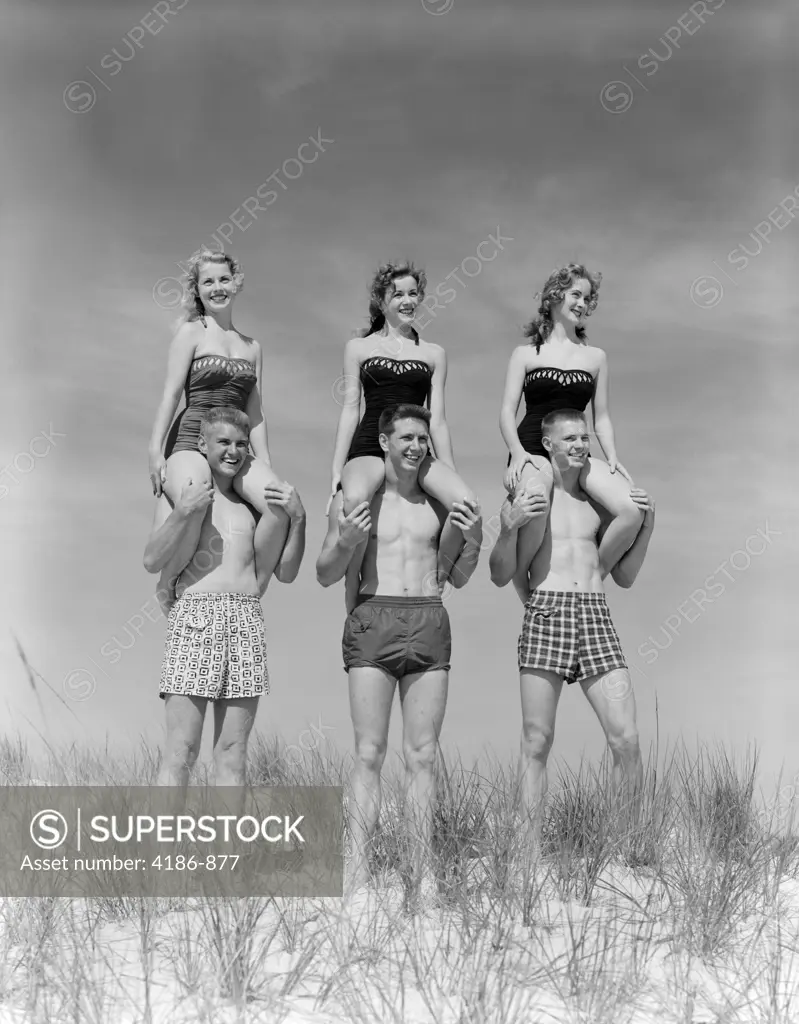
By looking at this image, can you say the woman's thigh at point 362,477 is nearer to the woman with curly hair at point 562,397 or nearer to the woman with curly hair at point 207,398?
the woman with curly hair at point 207,398

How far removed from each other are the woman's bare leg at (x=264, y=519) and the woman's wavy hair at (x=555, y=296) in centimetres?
221

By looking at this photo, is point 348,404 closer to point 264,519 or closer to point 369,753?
point 264,519

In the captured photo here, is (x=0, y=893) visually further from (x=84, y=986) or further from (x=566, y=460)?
(x=566, y=460)

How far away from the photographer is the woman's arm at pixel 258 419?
24.3 feet

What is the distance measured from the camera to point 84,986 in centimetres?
499

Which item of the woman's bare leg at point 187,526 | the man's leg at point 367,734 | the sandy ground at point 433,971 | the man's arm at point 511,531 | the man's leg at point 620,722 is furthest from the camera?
the man's leg at point 620,722

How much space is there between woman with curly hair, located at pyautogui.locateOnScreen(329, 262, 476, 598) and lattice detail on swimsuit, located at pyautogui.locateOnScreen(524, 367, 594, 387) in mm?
653

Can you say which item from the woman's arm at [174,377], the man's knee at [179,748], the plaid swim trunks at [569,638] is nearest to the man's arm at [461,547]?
the plaid swim trunks at [569,638]

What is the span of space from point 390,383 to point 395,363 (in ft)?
0.48

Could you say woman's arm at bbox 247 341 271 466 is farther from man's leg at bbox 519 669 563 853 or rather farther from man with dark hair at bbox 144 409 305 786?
man's leg at bbox 519 669 563 853

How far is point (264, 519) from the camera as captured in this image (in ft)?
22.8

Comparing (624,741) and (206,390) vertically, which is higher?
(206,390)

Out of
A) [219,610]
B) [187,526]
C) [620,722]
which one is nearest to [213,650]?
[219,610]

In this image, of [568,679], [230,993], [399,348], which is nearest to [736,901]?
[568,679]
